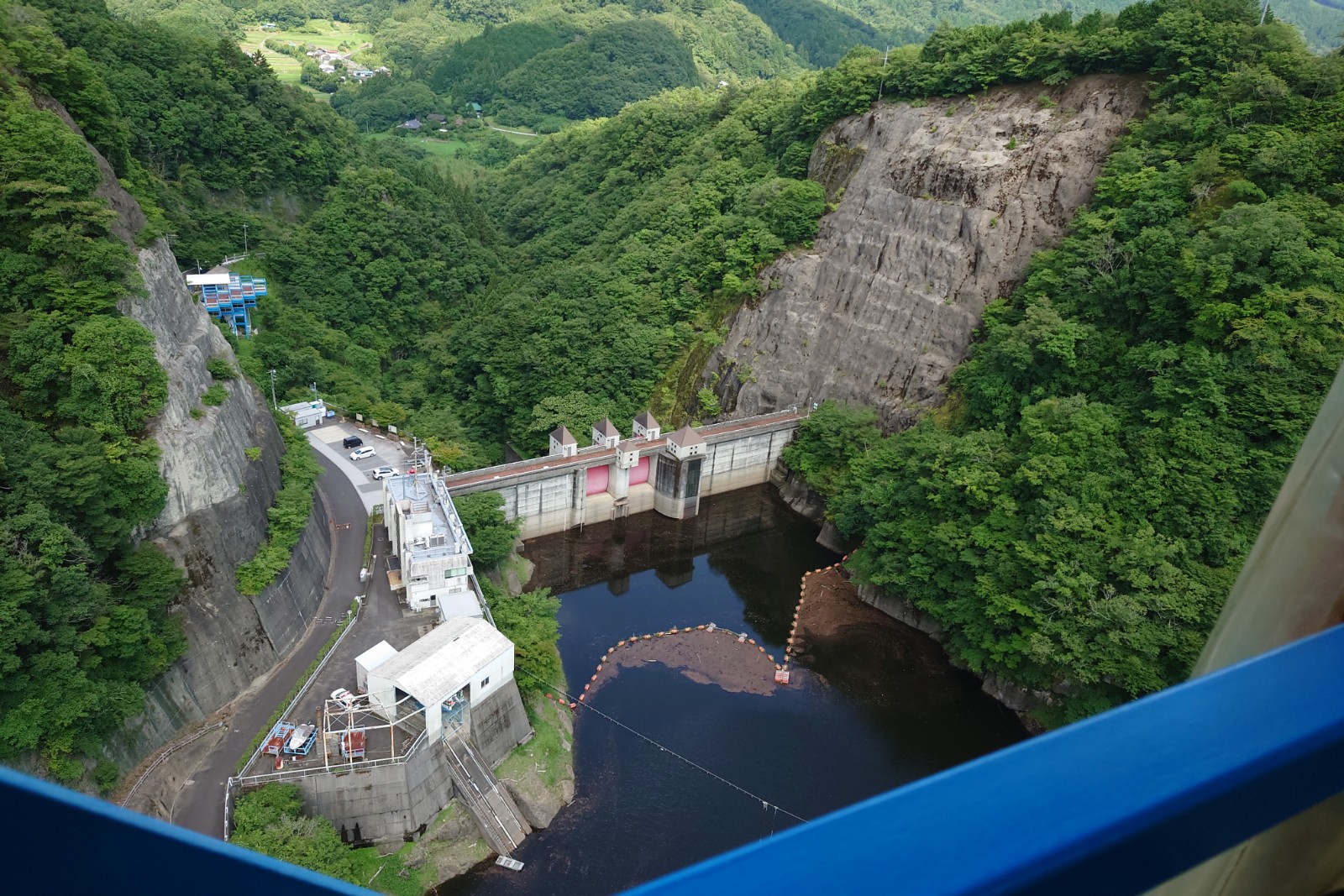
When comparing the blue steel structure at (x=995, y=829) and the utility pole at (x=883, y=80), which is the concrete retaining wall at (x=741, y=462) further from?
the blue steel structure at (x=995, y=829)

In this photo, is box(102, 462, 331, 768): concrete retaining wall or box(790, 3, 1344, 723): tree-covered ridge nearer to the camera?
box(102, 462, 331, 768): concrete retaining wall

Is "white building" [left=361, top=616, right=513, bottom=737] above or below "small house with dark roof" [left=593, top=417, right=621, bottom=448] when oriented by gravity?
above

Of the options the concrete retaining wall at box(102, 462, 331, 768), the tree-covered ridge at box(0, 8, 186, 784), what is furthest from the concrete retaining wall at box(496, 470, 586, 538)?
the tree-covered ridge at box(0, 8, 186, 784)

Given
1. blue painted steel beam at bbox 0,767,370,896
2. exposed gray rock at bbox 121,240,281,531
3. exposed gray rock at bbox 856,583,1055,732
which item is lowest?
exposed gray rock at bbox 856,583,1055,732

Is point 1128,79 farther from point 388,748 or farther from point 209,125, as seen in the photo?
point 209,125

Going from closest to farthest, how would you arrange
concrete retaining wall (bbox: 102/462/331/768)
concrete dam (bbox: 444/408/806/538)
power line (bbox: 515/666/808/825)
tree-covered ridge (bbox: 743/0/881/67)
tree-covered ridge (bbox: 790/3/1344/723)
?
concrete retaining wall (bbox: 102/462/331/768) < power line (bbox: 515/666/808/825) < tree-covered ridge (bbox: 790/3/1344/723) < concrete dam (bbox: 444/408/806/538) < tree-covered ridge (bbox: 743/0/881/67)

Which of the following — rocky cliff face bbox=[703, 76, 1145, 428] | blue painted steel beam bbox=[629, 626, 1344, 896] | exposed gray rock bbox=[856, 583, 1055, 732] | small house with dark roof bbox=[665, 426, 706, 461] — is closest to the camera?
blue painted steel beam bbox=[629, 626, 1344, 896]

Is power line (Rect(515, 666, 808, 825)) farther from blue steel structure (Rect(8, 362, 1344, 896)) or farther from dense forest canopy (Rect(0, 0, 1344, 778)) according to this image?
blue steel structure (Rect(8, 362, 1344, 896))
